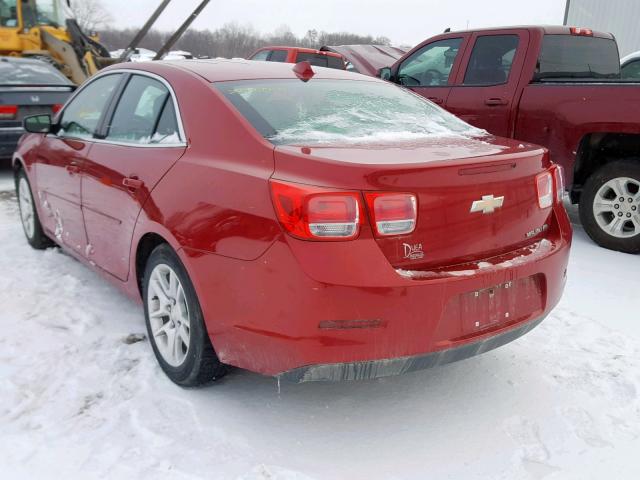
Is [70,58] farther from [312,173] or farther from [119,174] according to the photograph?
[312,173]

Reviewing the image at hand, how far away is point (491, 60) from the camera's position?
5.97 meters

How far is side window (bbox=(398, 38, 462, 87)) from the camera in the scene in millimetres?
6348

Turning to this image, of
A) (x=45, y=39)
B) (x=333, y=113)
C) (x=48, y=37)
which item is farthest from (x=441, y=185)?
(x=45, y=39)

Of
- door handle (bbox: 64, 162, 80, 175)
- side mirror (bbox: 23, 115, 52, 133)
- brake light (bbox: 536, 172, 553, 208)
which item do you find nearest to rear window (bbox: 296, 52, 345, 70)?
side mirror (bbox: 23, 115, 52, 133)

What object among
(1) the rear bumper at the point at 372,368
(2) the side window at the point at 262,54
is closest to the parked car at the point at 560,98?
(1) the rear bumper at the point at 372,368

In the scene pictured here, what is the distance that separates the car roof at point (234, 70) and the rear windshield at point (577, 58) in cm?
284

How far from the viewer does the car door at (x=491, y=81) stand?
5676mm

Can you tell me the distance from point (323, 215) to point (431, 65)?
493 cm

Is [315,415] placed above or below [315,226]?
below

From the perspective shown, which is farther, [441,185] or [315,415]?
[315,415]

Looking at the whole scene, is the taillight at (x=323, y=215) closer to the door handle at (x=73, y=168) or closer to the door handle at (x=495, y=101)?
the door handle at (x=73, y=168)

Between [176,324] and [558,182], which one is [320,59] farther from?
[176,324]

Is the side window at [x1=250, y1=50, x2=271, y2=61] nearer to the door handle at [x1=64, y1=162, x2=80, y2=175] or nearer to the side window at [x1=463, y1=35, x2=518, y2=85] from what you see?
the side window at [x1=463, y1=35, x2=518, y2=85]

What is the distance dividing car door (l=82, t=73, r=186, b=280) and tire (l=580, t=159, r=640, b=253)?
3.78 metres
